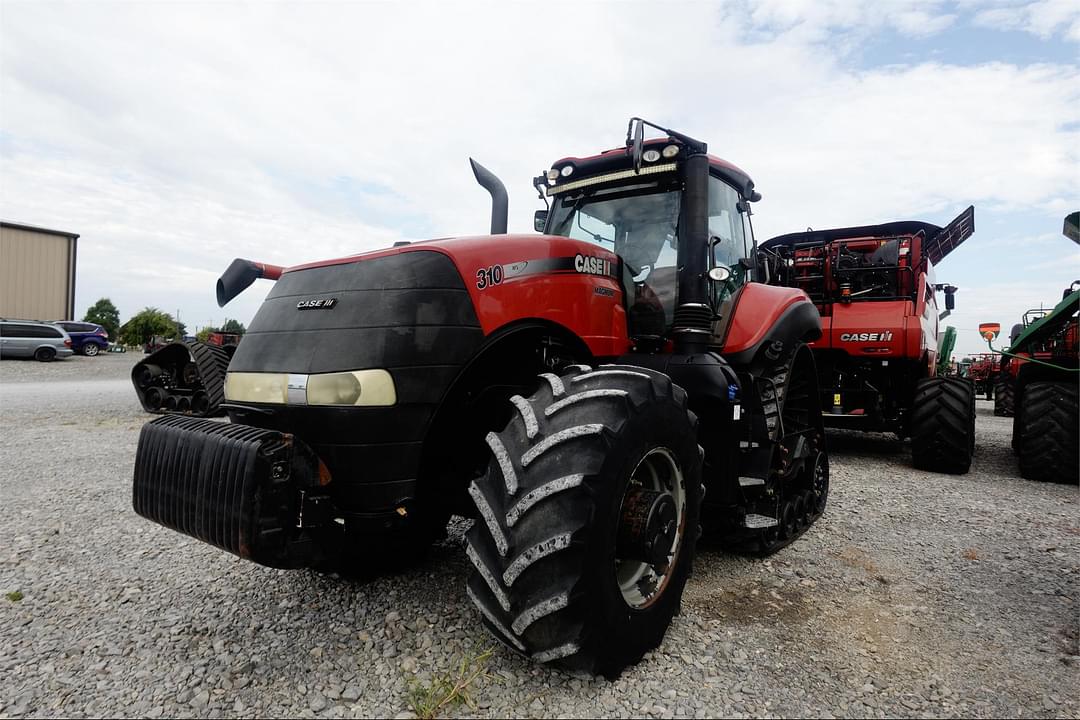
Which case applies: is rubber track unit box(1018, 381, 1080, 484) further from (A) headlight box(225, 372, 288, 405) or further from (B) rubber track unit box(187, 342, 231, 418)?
(B) rubber track unit box(187, 342, 231, 418)

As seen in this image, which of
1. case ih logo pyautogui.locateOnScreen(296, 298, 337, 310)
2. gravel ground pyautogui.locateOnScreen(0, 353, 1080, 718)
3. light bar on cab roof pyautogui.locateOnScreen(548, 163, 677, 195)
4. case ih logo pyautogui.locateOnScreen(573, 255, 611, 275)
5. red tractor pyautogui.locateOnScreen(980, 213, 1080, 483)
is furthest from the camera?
red tractor pyautogui.locateOnScreen(980, 213, 1080, 483)

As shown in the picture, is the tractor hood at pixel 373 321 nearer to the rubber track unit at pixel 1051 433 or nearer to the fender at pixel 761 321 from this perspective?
the fender at pixel 761 321

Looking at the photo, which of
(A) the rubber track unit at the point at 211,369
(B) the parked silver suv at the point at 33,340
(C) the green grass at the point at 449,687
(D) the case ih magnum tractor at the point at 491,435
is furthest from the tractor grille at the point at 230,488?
(B) the parked silver suv at the point at 33,340

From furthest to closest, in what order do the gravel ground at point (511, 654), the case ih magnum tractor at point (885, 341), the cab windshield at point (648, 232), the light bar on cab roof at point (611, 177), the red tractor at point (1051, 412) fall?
1. the case ih magnum tractor at point (885, 341)
2. the red tractor at point (1051, 412)
3. the cab windshield at point (648, 232)
4. the light bar on cab roof at point (611, 177)
5. the gravel ground at point (511, 654)

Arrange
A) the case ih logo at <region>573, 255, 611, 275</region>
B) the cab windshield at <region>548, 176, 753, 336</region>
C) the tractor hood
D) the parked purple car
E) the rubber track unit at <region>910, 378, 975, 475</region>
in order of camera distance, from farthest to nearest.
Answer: the parked purple car
the rubber track unit at <region>910, 378, 975, 475</region>
the cab windshield at <region>548, 176, 753, 336</region>
the case ih logo at <region>573, 255, 611, 275</region>
the tractor hood

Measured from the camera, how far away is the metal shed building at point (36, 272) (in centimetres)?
3306

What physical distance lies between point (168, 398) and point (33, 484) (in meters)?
5.72

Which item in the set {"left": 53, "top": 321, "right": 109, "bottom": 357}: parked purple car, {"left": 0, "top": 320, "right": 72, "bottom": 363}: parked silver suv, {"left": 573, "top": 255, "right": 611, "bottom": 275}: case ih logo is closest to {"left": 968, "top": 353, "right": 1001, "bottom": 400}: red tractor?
{"left": 573, "top": 255, "right": 611, "bottom": 275}: case ih logo

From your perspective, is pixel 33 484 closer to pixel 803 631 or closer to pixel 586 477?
pixel 586 477

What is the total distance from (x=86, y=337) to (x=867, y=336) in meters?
30.8

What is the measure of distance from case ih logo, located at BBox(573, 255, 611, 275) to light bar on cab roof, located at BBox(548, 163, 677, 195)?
615 millimetres

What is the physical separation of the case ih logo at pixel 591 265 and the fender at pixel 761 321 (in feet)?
3.08

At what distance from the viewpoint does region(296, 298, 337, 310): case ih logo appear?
244 cm

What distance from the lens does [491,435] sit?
2.25m
